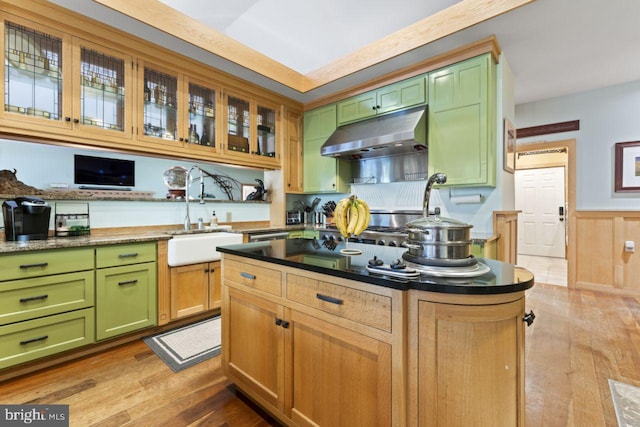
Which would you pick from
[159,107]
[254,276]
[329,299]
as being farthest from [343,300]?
[159,107]

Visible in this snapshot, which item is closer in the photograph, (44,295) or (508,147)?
(44,295)

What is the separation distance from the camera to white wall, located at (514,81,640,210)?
3619 mm

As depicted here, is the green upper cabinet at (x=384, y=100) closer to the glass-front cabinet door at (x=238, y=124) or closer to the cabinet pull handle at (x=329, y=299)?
the glass-front cabinet door at (x=238, y=124)

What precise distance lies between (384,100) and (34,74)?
3.30 m

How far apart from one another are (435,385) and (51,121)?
10.4 ft

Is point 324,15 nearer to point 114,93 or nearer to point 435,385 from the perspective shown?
point 114,93

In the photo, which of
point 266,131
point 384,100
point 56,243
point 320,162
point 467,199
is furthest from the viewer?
point 320,162

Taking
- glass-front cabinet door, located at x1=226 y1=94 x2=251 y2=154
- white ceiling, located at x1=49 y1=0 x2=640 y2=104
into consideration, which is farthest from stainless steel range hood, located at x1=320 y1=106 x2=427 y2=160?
glass-front cabinet door, located at x1=226 y1=94 x2=251 y2=154

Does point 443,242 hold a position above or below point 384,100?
below

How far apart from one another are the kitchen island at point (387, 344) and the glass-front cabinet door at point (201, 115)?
232cm

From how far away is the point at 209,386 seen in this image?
1.77 m

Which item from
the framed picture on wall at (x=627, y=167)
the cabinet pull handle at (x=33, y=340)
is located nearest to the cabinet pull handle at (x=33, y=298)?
the cabinet pull handle at (x=33, y=340)

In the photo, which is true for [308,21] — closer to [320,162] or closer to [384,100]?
[384,100]

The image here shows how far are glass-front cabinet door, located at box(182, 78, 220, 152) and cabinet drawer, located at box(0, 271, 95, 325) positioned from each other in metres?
1.66
